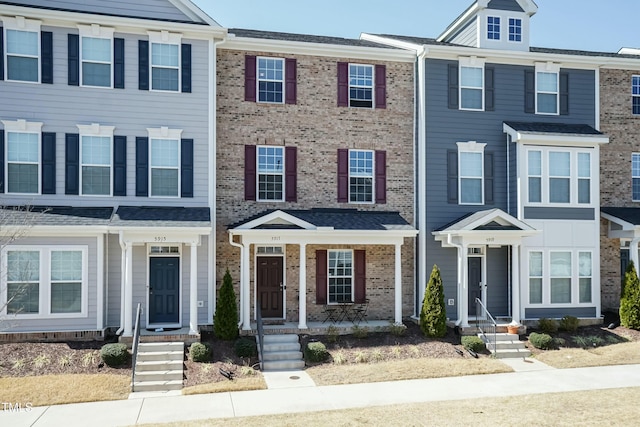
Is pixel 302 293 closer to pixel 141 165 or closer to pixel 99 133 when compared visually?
pixel 141 165

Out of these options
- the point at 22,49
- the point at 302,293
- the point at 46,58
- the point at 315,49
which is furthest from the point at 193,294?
the point at 315,49

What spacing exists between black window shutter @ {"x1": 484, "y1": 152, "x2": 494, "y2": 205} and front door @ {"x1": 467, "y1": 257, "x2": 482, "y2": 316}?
2.11 m

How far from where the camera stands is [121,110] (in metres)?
16.4

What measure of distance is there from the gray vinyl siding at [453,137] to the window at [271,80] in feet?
16.5

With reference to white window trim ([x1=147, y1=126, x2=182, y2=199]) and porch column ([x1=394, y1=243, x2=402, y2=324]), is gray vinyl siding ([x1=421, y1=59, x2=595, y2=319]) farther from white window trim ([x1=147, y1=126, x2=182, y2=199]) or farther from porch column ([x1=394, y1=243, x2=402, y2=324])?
white window trim ([x1=147, y1=126, x2=182, y2=199])

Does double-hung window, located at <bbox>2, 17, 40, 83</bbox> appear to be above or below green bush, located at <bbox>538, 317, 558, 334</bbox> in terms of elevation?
above

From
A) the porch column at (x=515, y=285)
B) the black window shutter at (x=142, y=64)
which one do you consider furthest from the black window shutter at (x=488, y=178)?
the black window shutter at (x=142, y=64)

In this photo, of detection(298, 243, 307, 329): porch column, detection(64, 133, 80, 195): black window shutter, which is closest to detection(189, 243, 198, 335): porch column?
detection(298, 243, 307, 329): porch column

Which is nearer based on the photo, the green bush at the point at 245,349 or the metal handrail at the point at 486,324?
the green bush at the point at 245,349

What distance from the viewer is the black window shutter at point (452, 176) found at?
1877cm

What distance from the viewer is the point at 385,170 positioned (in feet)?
61.9

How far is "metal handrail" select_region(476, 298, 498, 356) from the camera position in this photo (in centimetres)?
1622

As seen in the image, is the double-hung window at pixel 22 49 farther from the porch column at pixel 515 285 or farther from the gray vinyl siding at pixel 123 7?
the porch column at pixel 515 285

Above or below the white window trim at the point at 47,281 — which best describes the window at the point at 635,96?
above
